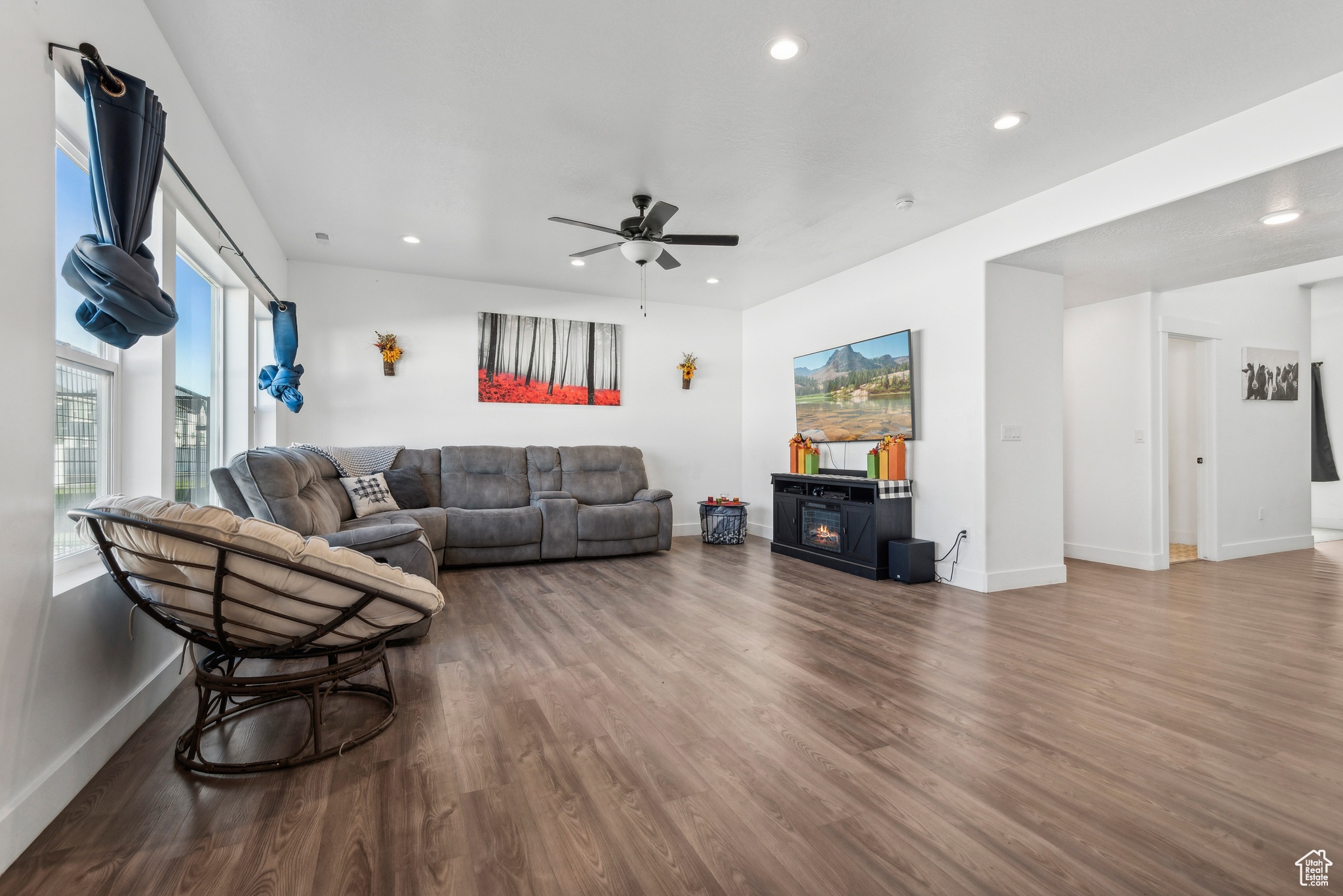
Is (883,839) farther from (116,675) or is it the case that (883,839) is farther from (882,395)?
(882,395)

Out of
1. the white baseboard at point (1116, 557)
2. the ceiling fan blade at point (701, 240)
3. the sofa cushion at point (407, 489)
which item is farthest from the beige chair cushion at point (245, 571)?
the white baseboard at point (1116, 557)

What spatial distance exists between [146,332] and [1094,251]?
198 inches

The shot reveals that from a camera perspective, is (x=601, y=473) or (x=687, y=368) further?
(x=687, y=368)

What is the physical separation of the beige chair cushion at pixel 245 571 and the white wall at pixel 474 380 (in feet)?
13.2

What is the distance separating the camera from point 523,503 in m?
5.66

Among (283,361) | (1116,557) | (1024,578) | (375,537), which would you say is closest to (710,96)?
(375,537)

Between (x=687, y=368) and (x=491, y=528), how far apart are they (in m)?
2.90

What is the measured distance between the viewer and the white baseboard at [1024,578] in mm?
4250

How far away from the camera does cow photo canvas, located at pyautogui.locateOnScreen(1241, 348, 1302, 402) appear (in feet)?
18.5

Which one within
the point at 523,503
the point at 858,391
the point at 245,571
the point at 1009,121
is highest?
the point at 1009,121

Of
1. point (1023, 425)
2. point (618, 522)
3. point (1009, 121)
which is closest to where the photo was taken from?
point (1009, 121)

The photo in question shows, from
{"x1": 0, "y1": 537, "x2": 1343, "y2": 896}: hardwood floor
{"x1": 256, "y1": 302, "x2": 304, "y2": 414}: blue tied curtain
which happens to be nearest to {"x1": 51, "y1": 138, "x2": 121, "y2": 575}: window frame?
{"x1": 0, "y1": 537, "x2": 1343, "y2": 896}: hardwood floor

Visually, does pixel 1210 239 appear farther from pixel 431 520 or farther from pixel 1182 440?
pixel 431 520

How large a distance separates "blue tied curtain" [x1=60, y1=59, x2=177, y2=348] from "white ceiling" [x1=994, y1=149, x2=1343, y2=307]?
14.8 feet
